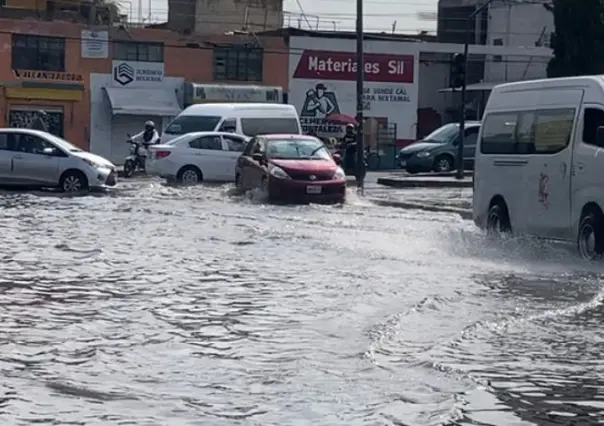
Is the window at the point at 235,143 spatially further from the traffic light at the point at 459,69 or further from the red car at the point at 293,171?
the traffic light at the point at 459,69

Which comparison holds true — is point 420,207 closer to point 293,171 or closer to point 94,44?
point 293,171

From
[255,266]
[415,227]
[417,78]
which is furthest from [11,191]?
[417,78]

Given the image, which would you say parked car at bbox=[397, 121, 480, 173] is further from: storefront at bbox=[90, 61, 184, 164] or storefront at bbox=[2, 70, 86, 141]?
storefront at bbox=[2, 70, 86, 141]

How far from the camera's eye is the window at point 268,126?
37.9m

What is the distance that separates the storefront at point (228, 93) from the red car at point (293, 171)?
88.6 feet

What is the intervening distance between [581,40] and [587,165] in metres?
26.3

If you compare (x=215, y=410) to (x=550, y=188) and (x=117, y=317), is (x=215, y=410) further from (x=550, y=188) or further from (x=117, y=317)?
(x=550, y=188)

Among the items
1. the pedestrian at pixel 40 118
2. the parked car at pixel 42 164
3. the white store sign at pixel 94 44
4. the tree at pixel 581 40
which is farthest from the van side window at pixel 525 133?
the white store sign at pixel 94 44

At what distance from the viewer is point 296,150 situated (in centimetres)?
2773

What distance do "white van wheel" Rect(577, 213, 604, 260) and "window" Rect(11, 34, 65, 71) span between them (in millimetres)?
40250

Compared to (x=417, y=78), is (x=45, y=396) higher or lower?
lower

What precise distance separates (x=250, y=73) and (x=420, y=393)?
50.4 metres

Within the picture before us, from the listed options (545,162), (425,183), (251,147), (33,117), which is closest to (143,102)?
(33,117)

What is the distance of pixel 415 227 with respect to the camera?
2192 centimetres
